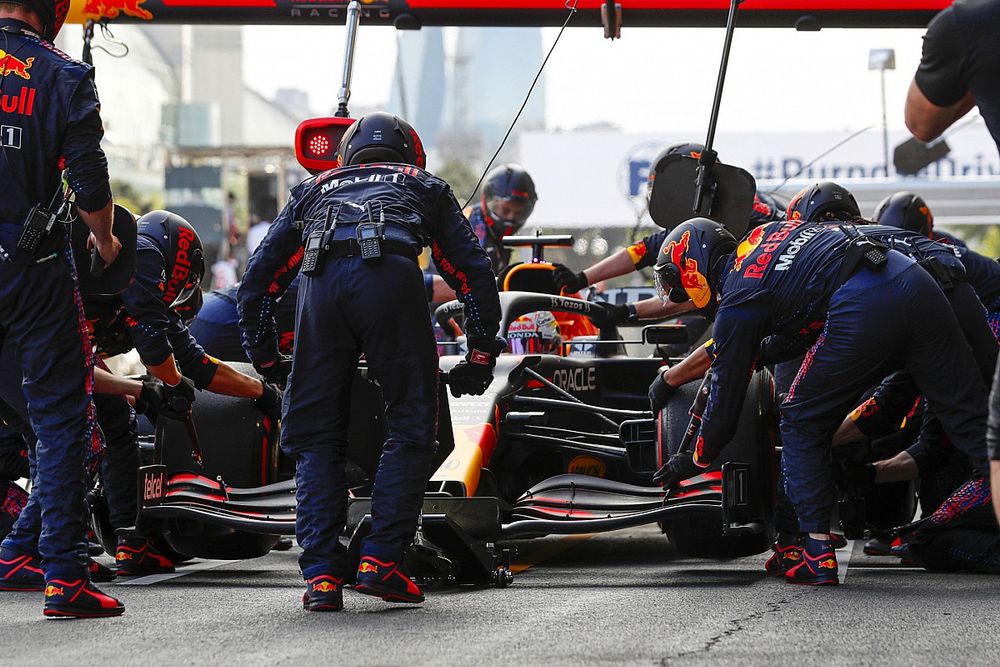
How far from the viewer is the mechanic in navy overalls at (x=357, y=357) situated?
15.2 feet

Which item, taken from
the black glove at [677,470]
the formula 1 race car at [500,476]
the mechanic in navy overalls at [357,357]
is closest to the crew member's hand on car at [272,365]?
the mechanic in navy overalls at [357,357]

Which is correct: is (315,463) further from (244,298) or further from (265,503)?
(265,503)

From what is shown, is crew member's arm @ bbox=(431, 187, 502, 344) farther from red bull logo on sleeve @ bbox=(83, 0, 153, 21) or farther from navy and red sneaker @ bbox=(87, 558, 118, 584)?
red bull logo on sleeve @ bbox=(83, 0, 153, 21)

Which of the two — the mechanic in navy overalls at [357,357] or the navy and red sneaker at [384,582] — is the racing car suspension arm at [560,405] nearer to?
the mechanic in navy overalls at [357,357]

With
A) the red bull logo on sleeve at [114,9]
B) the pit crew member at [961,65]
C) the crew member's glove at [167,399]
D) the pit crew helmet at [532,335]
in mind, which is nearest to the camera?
the pit crew member at [961,65]

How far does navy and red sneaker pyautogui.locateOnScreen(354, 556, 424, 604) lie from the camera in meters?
4.55

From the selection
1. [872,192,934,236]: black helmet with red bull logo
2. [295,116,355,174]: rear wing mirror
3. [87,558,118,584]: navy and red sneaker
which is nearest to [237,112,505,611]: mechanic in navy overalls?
[87,558,118,584]: navy and red sneaker

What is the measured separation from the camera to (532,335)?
7098 mm

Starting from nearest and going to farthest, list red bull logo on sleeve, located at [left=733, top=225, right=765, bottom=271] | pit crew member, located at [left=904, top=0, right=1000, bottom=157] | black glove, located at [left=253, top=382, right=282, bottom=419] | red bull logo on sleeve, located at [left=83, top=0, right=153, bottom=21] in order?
pit crew member, located at [left=904, top=0, right=1000, bottom=157], red bull logo on sleeve, located at [left=733, top=225, right=765, bottom=271], black glove, located at [left=253, top=382, right=282, bottom=419], red bull logo on sleeve, located at [left=83, top=0, right=153, bottom=21]

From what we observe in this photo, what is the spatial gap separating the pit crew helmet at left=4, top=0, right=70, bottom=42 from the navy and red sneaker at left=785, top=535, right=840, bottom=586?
309cm

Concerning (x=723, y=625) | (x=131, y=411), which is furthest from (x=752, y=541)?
(x=131, y=411)

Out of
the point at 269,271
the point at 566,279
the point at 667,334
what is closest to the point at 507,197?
the point at 566,279

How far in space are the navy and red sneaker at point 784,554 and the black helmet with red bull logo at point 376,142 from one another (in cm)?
203

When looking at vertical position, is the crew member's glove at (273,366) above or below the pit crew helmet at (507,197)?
below
